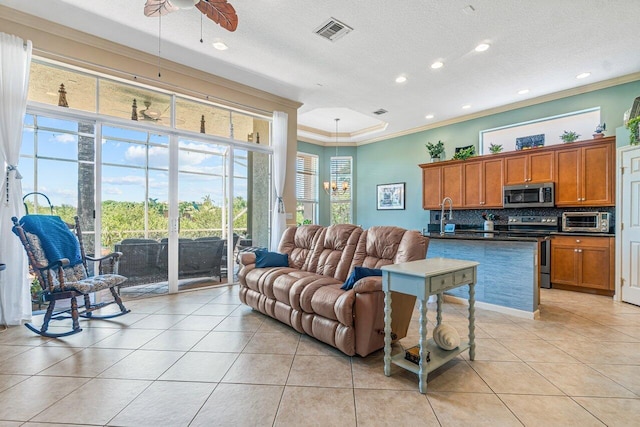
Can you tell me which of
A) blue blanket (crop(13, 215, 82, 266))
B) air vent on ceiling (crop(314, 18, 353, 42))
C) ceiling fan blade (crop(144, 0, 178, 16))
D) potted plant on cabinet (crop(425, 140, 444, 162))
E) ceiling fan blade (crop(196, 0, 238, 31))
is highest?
air vent on ceiling (crop(314, 18, 353, 42))

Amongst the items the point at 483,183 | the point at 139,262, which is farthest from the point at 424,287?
the point at 483,183

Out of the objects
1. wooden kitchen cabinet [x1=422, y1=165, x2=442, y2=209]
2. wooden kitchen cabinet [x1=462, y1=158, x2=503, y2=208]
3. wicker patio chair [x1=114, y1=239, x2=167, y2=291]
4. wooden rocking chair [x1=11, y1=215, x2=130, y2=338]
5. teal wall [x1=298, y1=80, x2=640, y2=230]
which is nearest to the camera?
wooden rocking chair [x1=11, y1=215, x2=130, y2=338]

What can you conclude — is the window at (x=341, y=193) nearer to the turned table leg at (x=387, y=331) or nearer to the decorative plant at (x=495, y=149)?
the decorative plant at (x=495, y=149)

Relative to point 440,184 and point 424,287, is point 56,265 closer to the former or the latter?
point 424,287

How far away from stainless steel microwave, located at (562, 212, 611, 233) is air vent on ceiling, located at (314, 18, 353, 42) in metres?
4.50

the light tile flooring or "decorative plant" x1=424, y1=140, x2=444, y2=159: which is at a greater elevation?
"decorative plant" x1=424, y1=140, x2=444, y2=159

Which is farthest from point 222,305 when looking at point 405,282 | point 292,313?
point 405,282

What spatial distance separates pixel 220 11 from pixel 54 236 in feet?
9.44

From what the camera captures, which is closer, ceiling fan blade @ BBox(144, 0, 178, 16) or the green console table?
the green console table

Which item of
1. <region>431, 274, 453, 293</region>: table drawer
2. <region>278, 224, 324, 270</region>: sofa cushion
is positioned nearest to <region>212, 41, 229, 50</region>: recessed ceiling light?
<region>278, 224, 324, 270</region>: sofa cushion

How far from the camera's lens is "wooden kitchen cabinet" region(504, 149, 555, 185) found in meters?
4.90

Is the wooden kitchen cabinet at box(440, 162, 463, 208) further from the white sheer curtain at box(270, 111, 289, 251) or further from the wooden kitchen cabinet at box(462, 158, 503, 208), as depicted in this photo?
the white sheer curtain at box(270, 111, 289, 251)

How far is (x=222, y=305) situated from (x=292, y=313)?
1447 mm

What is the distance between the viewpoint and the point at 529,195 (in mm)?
5059
